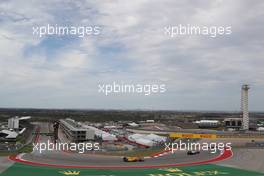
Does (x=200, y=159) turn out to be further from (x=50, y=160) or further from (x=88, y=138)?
(x=88, y=138)

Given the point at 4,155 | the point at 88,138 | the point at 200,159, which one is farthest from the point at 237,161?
the point at 88,138

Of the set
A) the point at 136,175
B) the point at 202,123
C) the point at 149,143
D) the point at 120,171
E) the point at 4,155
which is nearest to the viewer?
the point at 136,175

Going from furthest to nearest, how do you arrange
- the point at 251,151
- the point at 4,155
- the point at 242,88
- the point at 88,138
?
1. the point at 242,88
2. the point at 88,138
3. the point at 251,151
4. the point at 4,155

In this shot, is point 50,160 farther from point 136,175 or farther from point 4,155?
point 136,175

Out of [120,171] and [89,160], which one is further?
[89,160]

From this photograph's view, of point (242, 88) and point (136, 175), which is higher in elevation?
point (242, 88)

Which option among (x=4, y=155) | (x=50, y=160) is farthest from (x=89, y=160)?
(x=4, y=155)
